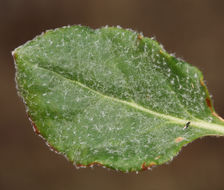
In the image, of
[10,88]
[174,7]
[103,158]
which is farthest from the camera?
[10,88]

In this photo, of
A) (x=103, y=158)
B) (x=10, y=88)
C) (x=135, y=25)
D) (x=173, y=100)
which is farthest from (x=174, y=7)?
(x=103, y=158)

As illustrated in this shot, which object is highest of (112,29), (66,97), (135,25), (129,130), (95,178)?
(135,25)

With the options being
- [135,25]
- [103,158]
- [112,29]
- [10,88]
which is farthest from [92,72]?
[10,88]

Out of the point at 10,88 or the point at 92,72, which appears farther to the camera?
the point at 10,88

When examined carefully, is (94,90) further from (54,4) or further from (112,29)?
(54,4)

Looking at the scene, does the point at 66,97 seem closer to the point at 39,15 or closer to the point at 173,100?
the point at 173,100

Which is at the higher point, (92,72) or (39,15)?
(39,15)

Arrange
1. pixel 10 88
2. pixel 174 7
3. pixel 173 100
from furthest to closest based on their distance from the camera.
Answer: pixel 10 88
pixel 174 7
pixel 173 100
